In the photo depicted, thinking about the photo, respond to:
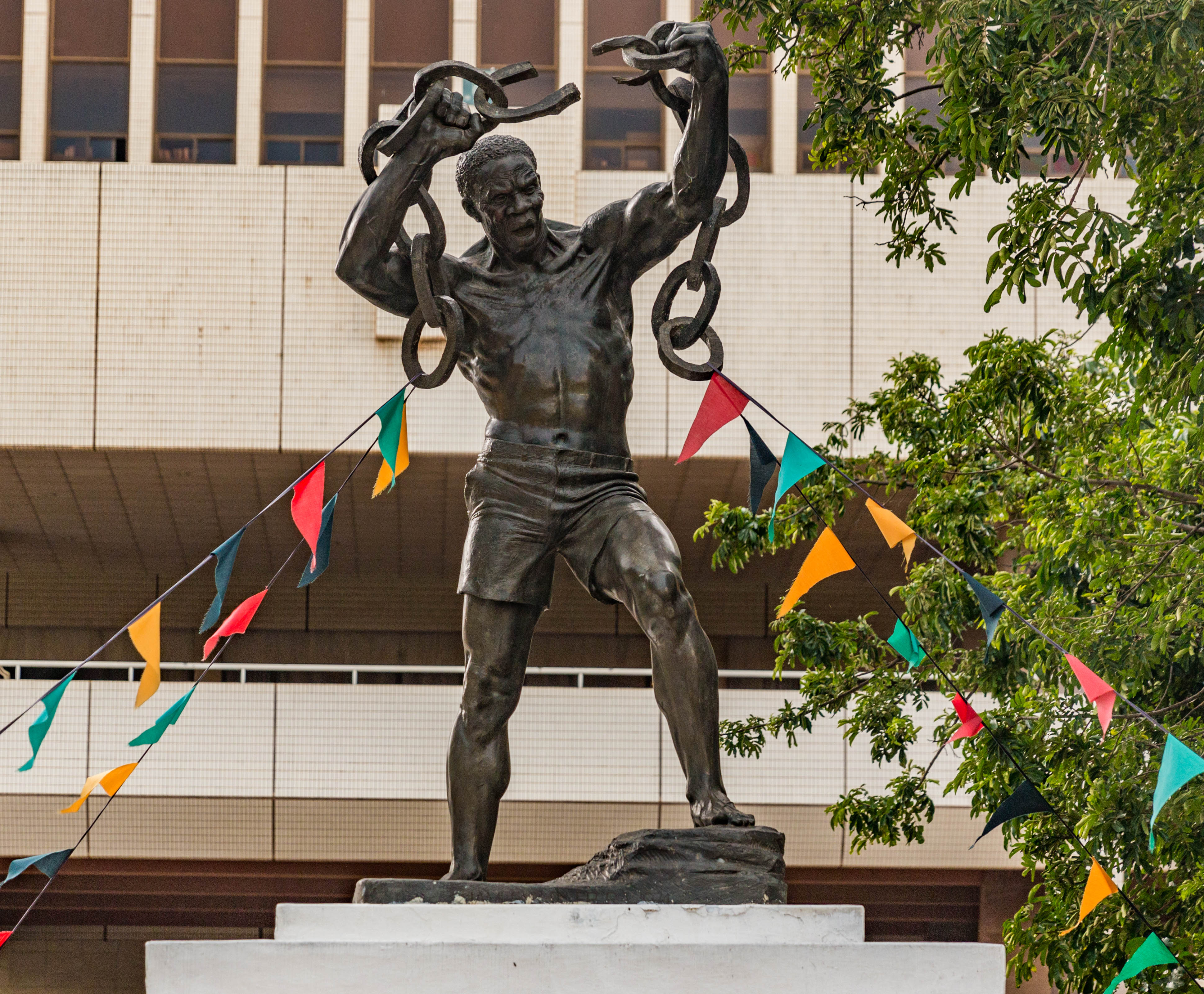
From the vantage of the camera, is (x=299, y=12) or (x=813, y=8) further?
(x=299, y=12)

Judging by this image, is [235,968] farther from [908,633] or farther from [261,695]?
[261,695]

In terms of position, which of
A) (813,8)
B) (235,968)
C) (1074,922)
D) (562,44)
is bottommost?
(1074,922)

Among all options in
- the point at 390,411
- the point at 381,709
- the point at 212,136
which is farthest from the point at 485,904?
the point at 212,136

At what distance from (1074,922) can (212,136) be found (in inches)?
371

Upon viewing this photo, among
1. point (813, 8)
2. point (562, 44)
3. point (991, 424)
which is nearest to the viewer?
point (813, 8)

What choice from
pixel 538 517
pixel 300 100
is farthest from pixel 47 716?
pixel 300 100

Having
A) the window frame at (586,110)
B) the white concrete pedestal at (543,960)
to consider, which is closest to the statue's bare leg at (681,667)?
the white concrete pedestal at (543,960)

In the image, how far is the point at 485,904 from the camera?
4.25 metres

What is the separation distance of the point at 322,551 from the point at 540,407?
1.44 meters

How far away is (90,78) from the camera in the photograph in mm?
14102

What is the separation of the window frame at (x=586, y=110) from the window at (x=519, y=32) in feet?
0.54

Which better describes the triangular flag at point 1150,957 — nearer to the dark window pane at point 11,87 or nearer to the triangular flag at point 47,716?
the triangular flag at point 47,716

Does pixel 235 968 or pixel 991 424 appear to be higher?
pixel 991 424

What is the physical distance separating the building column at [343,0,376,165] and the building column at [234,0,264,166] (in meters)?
0.67
